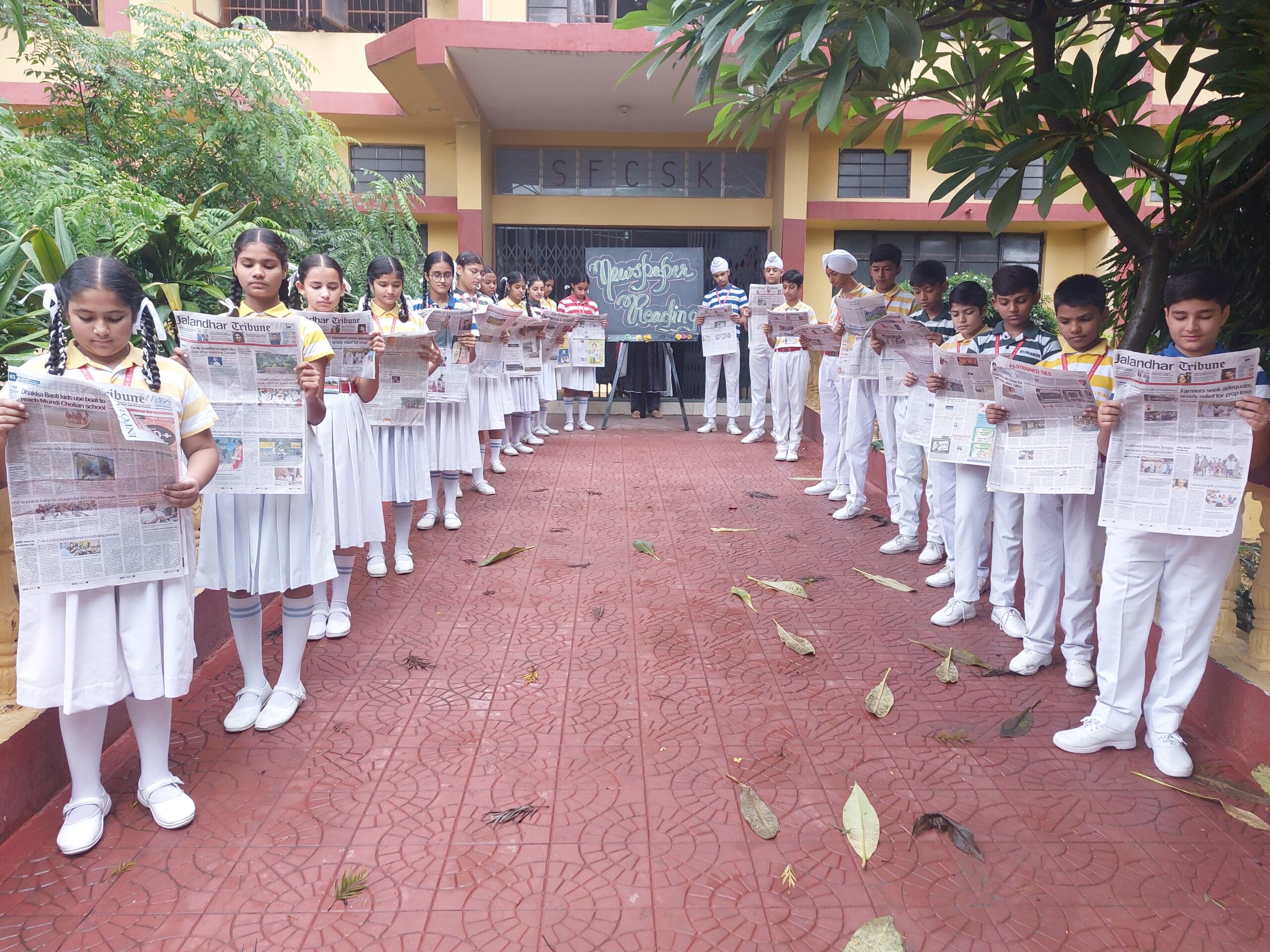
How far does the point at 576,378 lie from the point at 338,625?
6.60 meters

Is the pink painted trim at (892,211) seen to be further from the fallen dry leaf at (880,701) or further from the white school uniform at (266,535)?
the white school uniform at (266,535)

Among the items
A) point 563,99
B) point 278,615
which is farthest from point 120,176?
point 563,99

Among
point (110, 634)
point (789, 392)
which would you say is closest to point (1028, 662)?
point (110, 634)

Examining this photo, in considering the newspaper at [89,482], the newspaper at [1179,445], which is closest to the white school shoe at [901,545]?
the newspaper at [1179,445]

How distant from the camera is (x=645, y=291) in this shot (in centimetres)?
1008

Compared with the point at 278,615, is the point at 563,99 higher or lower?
higher

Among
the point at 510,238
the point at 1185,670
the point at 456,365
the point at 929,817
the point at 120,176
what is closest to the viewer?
the point at 929,817

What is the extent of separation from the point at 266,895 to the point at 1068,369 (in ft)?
9.16

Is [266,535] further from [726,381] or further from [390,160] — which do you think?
[390,160]

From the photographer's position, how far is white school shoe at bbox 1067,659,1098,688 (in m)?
3.35

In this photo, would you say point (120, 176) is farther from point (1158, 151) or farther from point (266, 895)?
point (1158, 151)

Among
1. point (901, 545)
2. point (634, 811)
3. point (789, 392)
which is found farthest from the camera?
point (789, 392)

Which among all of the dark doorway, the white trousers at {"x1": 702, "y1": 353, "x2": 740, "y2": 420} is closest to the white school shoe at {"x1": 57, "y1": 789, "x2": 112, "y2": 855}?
the white trousers at {"x1": 702, "y1": 353, "x2": 740, "y2": 420}

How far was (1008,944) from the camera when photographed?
2.01m
